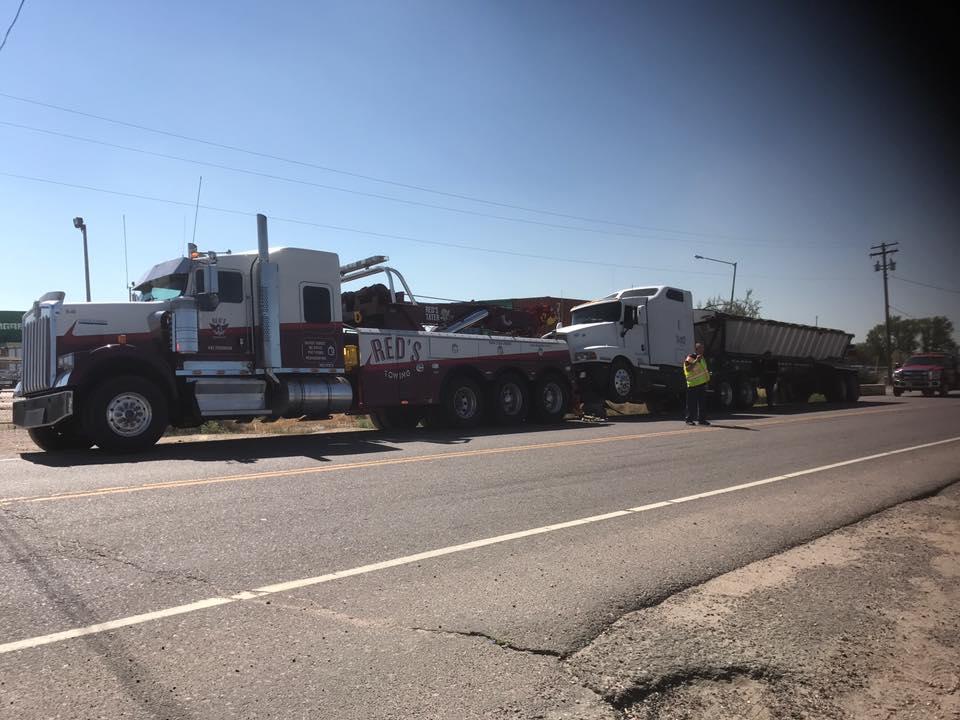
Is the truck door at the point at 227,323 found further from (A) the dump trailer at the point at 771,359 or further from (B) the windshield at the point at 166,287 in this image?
(A) the dump trailer at the point at 771,359

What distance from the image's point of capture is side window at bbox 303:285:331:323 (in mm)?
12438

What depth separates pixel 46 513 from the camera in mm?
5777

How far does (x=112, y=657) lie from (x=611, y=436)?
10.5 metres

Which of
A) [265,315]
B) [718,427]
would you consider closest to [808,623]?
[265,315]

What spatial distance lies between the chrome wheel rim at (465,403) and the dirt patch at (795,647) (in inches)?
401

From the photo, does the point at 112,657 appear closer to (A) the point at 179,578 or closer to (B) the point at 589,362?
(A) the point at 179,578

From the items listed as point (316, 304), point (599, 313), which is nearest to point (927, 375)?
point (599, 313)

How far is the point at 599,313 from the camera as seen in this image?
62.7ft

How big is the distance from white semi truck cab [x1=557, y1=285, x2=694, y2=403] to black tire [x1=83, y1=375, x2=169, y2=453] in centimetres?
1103

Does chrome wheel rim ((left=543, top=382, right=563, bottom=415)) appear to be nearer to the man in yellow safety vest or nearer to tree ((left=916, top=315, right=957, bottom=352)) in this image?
the man in yellow safety vest

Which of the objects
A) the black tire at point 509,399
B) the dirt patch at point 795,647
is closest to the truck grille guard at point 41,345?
the black tire at point 509,399

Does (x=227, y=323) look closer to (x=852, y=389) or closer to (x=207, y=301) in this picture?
(x=207, y=301)

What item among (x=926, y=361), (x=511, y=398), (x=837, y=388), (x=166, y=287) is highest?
(x=166, y=287)

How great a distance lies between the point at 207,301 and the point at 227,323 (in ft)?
1.78
